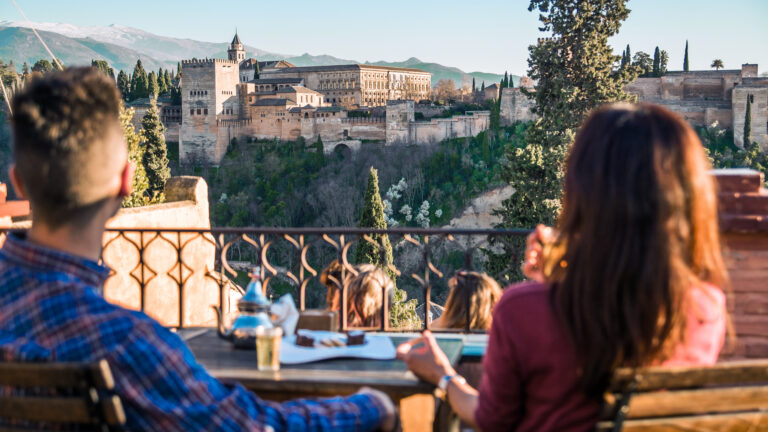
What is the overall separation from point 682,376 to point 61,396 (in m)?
1.13

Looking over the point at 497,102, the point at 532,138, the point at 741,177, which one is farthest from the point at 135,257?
the point at 497,102

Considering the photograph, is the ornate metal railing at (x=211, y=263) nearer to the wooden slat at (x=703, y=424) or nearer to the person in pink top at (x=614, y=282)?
the person in pink top at (x=614, y=282)

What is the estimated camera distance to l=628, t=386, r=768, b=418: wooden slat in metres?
1.29

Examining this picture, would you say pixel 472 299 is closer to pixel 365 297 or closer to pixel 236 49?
pixel 365 297

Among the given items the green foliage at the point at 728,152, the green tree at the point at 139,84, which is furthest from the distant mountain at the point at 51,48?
the green foliage at the point at 728,152

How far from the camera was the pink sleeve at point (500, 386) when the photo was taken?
4.50ft

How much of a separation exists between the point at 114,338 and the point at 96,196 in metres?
0.27

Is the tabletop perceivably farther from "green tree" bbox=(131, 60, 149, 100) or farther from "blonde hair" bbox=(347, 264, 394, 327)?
"green tree" bbox=(131, 60, 149, 100)

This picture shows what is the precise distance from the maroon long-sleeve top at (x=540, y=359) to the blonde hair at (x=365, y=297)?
172 centimetres

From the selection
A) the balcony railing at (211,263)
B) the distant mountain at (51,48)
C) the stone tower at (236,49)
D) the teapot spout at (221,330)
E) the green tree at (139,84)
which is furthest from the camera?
the distant mountain at (51,48)

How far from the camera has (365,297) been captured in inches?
124

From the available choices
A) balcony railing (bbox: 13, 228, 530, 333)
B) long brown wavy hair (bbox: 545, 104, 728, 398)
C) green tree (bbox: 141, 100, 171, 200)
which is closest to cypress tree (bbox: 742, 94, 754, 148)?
green tree (bbox: 141, 100, 171, 200)

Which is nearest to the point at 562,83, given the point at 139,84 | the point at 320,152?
the point at 320,152

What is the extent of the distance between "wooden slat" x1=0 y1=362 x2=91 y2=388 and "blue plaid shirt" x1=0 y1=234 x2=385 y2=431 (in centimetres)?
4
